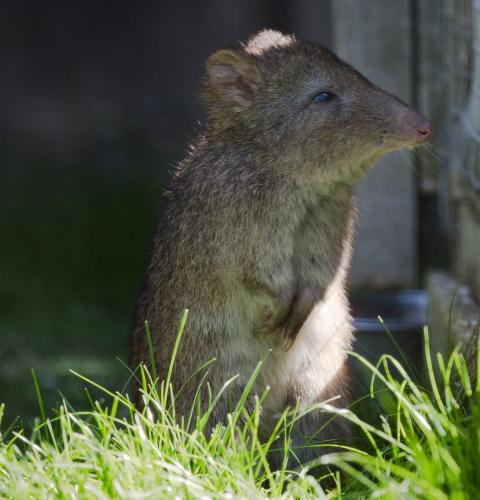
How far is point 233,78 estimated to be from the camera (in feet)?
13.6

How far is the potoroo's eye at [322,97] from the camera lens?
4043mm

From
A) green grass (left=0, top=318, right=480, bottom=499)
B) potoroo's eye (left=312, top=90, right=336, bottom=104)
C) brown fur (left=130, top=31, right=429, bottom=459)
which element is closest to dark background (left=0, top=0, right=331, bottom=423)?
brown fur (left=130, top=31, right=429, bottom=459)

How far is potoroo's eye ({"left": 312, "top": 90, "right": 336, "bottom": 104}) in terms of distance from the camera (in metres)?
4.04

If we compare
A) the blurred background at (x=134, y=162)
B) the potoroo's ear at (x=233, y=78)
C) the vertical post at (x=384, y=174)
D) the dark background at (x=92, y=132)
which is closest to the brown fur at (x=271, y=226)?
the potoroo's ear at (x=233, y=78)

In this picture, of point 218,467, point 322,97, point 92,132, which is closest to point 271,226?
point 322,97

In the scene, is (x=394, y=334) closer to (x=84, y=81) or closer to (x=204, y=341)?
(x=204, y=341)

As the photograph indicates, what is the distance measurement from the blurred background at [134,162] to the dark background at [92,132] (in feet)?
0.05

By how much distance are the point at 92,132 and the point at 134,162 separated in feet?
3.81

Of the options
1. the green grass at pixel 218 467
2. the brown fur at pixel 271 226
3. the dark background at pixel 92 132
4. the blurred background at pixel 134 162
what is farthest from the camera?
the dark background at pixel 92 132

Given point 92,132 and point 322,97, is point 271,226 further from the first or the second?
point 92,132

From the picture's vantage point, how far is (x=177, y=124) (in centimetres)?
1120

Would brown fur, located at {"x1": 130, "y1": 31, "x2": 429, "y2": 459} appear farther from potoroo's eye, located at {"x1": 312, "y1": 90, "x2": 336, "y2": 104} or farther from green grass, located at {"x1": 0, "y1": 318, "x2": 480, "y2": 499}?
green grass, located at {"x1": 0, "y1": 318, "x2": 480, "y2": 499}

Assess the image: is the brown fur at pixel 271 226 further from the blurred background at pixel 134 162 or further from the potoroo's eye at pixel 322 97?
the blurred background at pixel 134 162

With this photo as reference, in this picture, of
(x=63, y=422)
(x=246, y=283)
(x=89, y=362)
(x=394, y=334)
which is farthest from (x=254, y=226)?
(x=89, y=362)
